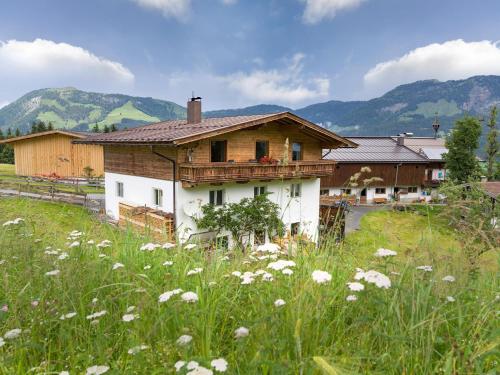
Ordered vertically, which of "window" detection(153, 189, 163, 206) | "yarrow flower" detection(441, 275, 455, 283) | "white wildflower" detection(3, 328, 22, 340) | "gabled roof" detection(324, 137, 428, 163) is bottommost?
"window" detection(153, 189, 163, 206)

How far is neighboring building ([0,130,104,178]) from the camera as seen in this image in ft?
113

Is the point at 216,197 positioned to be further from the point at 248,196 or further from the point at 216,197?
the point at 248,196

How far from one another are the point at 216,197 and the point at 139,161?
505 cm

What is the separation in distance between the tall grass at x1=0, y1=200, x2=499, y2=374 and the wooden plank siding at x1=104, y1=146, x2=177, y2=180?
47.2 ft

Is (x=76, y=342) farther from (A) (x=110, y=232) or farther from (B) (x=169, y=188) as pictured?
(B) (x=169, y=188)

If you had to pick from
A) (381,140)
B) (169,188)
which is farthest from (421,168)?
(169,188)

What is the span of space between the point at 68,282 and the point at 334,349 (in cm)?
204

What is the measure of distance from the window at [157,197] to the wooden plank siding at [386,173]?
90.1 feet

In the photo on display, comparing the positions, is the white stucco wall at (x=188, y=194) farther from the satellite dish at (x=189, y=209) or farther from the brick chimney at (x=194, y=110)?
the brick chimney at (x=194, y=110)

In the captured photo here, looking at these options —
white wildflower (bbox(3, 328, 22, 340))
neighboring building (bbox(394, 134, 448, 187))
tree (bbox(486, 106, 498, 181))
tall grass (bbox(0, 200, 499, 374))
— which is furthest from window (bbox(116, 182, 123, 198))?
tree (bbox(486, 106, 498, 181))

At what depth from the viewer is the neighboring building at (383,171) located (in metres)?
42.7

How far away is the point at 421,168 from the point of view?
45562mm

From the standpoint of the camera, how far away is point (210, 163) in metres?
16.4

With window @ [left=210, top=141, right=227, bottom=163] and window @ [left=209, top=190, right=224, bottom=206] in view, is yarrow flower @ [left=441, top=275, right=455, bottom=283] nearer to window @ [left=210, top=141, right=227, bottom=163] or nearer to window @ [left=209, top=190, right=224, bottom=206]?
window @ [left=209, top=190, right=224, bottom=206]
